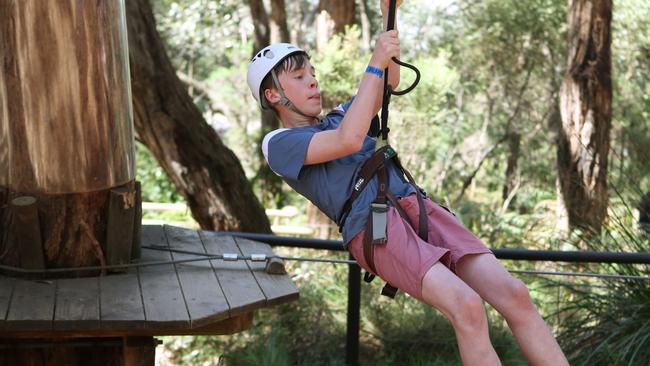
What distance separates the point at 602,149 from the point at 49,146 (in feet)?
21.8

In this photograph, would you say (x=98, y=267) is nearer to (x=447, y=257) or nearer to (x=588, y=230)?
(x=447, y=257)

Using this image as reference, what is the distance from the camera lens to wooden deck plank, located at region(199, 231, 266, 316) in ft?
10.0

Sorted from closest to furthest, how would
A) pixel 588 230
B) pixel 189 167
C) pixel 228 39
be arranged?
pixel 588 230 → pixel 189 167 → pixel 228 39

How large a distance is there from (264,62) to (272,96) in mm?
119

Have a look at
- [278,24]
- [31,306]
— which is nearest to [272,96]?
[31,306]

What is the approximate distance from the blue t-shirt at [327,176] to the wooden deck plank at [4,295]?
0.97 meters

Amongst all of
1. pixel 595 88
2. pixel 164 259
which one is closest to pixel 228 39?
pixel 595 88

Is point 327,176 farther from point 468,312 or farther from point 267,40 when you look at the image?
point 267,40

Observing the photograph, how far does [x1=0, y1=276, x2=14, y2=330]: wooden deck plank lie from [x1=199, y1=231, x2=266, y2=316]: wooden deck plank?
712mm

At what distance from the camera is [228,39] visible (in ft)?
67.1

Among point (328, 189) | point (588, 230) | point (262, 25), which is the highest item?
point (262, 25)

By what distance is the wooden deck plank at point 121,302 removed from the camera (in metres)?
2.86

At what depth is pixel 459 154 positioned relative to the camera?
12773 millimetres

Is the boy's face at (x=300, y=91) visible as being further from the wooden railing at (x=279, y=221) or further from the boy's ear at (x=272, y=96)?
the wooden railing at (x=279, y=221)
